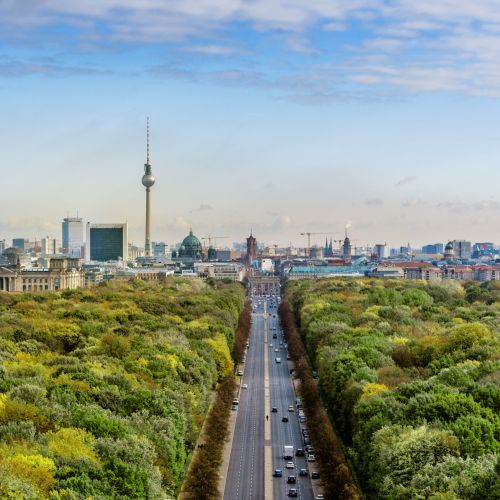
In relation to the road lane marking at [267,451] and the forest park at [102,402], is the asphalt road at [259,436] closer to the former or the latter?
the road lane marking at [267,451]

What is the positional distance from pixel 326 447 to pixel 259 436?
31.6ft

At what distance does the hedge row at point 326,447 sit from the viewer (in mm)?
47188

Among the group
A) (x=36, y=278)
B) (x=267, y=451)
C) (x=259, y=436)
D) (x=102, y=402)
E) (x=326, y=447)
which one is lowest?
(x=267, y=451)

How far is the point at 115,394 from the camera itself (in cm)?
4831

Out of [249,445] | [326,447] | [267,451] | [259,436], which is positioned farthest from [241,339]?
[326,447]

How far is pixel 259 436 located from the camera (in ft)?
210

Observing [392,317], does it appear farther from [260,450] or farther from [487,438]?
[487,438]

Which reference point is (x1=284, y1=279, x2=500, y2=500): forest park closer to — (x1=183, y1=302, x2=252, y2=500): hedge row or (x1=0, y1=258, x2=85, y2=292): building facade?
(x1=183, y1=302, x2=252, y2=500): hedge row

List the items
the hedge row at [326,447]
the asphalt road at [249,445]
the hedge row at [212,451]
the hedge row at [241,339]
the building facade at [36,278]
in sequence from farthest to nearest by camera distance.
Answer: the building facade at [36,278]
the hedge row at [241,339]
the asphalt road at [249,445]
the hedge row at [212,451]
the hedge row at [326,447]

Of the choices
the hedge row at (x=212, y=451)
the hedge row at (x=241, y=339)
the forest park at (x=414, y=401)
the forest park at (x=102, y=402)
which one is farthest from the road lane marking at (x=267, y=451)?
the forest park at (x=414, y=401)

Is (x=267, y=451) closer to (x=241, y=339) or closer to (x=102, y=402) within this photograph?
(x=102, y=402)

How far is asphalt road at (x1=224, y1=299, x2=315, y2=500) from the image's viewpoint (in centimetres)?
5141

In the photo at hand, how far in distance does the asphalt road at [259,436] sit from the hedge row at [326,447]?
1.26m

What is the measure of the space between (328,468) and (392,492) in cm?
1298
